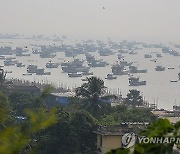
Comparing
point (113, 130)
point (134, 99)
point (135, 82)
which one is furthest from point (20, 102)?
point (135, 82)

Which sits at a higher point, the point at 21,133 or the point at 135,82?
the point at 21,133

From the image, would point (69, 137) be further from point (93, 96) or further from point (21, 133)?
point (21, 133)

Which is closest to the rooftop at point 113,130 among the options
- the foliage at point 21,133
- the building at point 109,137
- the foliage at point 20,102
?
the building at point 109,137

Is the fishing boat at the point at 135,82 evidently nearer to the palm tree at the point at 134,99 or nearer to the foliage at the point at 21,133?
the palm tree at the point at 134,99

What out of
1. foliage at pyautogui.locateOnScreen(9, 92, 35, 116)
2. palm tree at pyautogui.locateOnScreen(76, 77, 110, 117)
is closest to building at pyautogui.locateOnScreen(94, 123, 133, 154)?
palm tree at pyautogui.locateOnScreen(76, 77, 110, 117)

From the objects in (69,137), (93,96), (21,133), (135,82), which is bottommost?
(135,82)
